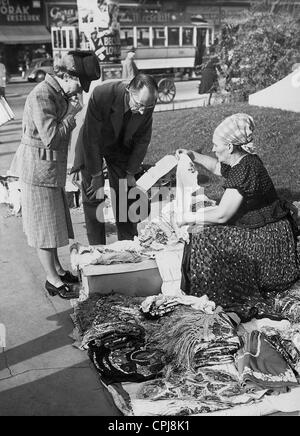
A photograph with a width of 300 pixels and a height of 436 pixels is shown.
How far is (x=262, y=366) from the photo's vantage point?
9.34ft

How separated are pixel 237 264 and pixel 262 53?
282 inches

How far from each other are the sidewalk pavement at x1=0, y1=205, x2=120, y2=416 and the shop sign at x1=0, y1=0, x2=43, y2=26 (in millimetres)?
29757

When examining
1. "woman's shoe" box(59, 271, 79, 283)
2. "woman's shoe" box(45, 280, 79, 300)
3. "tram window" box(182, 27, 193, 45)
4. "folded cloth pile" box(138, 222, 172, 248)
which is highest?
"folded cloth pile" box(138, 222, 172, 248)

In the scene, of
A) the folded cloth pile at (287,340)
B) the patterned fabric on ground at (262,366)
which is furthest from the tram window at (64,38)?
the patterned fabric on ground at (262,366)

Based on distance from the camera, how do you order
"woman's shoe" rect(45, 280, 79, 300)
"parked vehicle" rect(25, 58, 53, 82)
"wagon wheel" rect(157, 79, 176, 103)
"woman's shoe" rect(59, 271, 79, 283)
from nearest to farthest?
"woman's shoe" rect(45, 280, 79, 300) < "woman's shoe" rect(59, 271, 79, 283) < "wagon wheel" rect(157, 79, 176, 103) < "parked vehicle" rect(25, 58, 53, 82)

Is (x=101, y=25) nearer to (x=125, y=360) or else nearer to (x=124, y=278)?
(x=124, y=278)

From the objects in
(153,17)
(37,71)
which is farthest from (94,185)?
(37,71)

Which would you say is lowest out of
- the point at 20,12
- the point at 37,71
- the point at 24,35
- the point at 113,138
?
the point at 37,71

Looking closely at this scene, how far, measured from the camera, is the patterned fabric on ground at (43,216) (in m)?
3.70

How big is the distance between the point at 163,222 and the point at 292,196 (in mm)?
2124

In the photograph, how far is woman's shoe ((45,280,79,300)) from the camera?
12.7ft

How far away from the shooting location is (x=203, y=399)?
2734 millimetres

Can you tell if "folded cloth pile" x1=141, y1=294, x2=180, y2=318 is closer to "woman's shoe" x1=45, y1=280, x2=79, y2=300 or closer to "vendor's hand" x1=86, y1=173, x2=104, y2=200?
"woman's shoe" x1=45, y1=280, x2=79, y2=300

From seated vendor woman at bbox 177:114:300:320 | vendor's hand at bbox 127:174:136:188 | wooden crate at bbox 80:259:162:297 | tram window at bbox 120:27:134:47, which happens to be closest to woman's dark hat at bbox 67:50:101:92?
seated vendor woman at bbox 177:114:300:320
